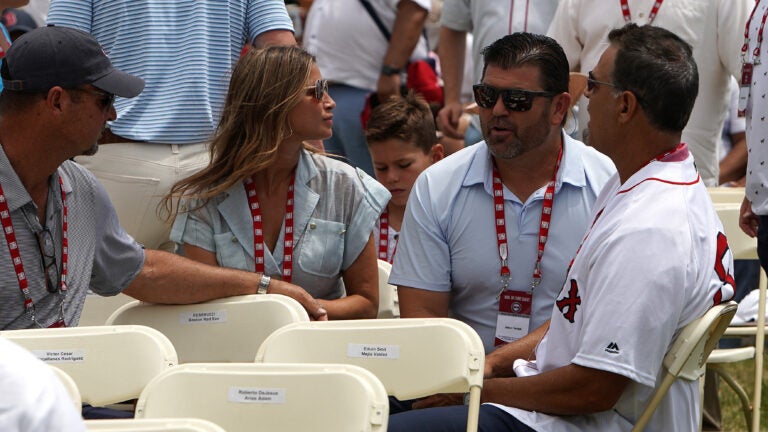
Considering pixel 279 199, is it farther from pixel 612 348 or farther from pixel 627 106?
pixel 612 348

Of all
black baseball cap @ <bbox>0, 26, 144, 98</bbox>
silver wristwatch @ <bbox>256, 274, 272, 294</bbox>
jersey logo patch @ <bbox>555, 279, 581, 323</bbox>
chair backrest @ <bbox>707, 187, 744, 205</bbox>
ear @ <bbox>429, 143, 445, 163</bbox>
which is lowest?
silver wristwatch @ <bbox>256, 274, 272, 294</bbox>

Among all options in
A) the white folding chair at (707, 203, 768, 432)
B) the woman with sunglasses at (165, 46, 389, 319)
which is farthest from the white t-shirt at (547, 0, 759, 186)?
the woman with sunglasses at (165, 46, 389, 319)

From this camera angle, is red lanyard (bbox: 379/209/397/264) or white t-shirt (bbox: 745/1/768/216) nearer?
white t-shirt (bbox: 745/1/768/216)

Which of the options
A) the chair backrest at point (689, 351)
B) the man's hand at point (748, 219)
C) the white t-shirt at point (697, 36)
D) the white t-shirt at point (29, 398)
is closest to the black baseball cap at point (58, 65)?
the chair backrest at point (689, 351)

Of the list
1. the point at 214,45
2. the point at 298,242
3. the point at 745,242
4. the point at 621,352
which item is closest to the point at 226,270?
the point at 298,242

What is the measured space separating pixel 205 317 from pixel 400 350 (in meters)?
0.85

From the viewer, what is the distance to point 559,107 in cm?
393

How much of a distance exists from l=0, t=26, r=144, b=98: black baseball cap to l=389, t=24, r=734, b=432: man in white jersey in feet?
4.39

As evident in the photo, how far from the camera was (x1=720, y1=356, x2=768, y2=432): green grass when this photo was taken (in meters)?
5.48

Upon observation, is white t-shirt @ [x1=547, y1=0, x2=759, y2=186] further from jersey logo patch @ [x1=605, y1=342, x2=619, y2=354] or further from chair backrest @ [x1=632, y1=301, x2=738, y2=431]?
jersey logo patch @ [x1=605, y1=342, x2=619, y2=354]

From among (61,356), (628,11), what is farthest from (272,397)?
(628,11)

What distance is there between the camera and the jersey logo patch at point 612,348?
2.91 metres

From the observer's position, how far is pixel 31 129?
11.2ft

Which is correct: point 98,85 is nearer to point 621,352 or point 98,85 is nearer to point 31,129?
point 31,129
